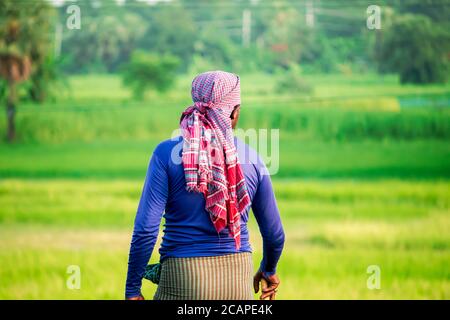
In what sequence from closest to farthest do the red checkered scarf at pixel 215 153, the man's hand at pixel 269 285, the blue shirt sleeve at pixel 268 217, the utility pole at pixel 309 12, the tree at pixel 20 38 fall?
the red checkered scarf at pixel 215 153 < the blue shirt sleeve at pixel 268 217 < the man's hand at pixel 269 285 < the tree at pixel 20 38 < the utility pole at pixel 309 12

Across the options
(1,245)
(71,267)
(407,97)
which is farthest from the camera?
(407,97)

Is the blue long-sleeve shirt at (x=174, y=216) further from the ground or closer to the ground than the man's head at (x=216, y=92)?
closer to the ground

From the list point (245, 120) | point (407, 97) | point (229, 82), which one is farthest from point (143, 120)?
point (229, 82)

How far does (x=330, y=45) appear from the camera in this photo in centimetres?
1135

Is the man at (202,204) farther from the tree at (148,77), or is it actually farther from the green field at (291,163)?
the tree at (148,77)

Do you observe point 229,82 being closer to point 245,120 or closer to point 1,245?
point 1,245

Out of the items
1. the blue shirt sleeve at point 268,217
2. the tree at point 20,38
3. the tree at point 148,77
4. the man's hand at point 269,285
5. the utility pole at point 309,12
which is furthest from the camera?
the tree at point 148,77

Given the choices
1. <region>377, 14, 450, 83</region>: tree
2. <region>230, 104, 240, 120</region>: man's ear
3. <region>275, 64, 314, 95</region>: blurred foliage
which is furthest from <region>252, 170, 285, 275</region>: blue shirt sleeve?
<region>377, 14, 450, 83</region>: tree

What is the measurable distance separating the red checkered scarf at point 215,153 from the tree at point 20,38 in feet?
28.7

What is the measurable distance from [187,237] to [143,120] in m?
8.79

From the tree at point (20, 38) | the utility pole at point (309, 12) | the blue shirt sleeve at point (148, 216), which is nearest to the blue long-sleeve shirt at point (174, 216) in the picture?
the blue shirt sleeve at point (148, 216)

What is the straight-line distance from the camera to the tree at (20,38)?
11.1 meters

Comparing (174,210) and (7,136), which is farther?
(7,136)
